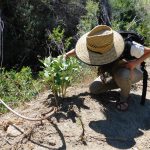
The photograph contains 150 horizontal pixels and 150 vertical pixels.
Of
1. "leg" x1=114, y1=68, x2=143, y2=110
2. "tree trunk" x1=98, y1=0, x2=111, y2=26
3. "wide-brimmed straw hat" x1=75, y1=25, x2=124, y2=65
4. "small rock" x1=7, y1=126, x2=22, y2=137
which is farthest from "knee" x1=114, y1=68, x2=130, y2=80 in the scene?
"tree trunk" x1=98, y1=0, x2=111, y2=26

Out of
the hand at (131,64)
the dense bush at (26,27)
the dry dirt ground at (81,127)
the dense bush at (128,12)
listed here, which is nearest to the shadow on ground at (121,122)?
the dry dirt ground at (81,127)

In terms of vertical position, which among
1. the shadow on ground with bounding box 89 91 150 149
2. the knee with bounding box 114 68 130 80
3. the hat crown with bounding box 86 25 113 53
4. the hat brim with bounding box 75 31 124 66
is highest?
the hat crown with bounding box 86 25 113 53

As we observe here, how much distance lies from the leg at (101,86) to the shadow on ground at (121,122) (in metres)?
0.07

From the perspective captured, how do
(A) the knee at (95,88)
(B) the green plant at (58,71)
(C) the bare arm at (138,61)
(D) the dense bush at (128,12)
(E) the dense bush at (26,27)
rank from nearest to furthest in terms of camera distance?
(B) the green plant at (58,71) → (C) the bare arm at (138,61) → (A) the knee at (95,88) → (E) the dense bush at (26,27) → (D) the dense bush at (128,12)

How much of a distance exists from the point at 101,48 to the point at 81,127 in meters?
0.83

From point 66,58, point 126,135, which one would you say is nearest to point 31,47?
point 66,58

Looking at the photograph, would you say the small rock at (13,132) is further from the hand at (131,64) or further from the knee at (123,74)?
the hand at (131,64)

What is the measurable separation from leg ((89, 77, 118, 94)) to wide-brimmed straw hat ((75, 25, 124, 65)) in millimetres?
532

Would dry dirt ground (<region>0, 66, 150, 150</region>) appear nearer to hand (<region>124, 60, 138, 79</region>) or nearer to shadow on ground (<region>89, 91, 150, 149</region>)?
shadow on ground (<region>89, 91, 150, 149</region>)

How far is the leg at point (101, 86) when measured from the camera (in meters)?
4.88

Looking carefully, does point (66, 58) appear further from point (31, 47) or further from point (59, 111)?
point (31, 47)

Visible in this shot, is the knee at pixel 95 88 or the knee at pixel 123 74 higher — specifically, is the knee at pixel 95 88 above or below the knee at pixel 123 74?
below

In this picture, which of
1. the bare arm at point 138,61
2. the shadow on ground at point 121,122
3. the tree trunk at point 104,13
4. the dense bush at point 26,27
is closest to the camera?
the shadow on ground at point 121,122

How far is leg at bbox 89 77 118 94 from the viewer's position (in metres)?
Result: 4.88
